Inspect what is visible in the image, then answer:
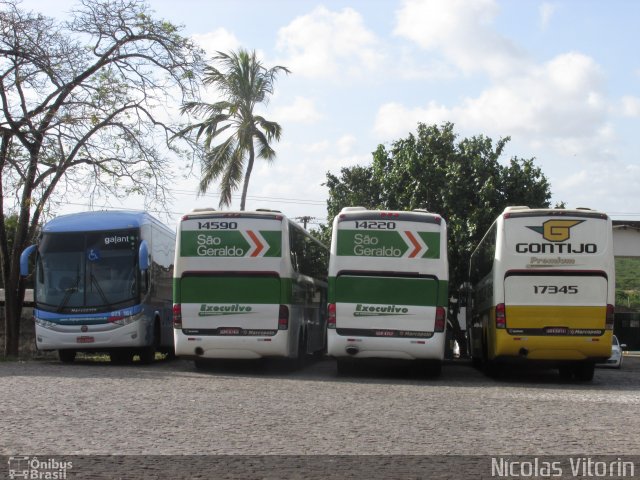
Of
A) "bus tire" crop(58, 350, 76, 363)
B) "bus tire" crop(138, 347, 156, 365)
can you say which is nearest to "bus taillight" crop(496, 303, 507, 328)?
"bus tire" crop(138, 347, 156, 365)

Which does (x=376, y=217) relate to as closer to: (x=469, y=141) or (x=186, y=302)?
(x=186, y=302)

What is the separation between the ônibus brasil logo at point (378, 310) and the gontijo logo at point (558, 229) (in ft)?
10.2

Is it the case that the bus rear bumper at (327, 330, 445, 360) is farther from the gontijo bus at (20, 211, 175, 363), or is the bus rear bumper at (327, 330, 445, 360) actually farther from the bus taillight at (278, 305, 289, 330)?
the gontijo bus at (20, 211, 175, 363)

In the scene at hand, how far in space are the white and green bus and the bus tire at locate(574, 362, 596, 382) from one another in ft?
20.2

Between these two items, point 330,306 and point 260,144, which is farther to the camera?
point 260,144

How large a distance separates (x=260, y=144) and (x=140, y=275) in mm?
13265

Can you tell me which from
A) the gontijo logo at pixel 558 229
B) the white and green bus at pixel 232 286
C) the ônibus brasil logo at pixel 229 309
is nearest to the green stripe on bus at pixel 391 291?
the white and green bus at pixel 232 286

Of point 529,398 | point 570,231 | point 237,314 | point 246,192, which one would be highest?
point 246,192

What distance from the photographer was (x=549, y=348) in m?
18.2

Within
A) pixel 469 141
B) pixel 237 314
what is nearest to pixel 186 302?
pixel 237 314

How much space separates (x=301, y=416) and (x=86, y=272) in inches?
450

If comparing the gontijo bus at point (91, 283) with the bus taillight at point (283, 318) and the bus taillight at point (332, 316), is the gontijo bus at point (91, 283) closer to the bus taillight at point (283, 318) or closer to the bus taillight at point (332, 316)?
the bus taillight at point (283, 318)

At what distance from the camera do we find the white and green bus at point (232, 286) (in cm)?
1917

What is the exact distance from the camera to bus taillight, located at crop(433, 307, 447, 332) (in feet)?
60.5
